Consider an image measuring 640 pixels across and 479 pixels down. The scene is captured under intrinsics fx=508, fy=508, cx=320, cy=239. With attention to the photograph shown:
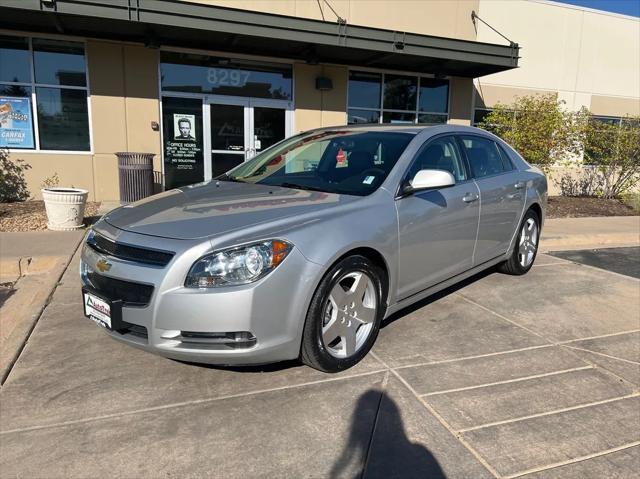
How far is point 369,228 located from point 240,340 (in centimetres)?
111

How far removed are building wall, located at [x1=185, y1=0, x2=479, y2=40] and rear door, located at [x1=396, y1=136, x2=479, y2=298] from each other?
859 centimetres

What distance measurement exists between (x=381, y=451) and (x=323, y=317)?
2.85 feet

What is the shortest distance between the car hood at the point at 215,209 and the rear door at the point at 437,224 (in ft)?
1.86

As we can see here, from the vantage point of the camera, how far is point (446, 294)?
5.12m

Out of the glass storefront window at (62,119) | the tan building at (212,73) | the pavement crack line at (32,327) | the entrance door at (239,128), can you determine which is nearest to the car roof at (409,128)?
the pavement crack line at (32,327)

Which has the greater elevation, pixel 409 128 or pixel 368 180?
pixel 409 128

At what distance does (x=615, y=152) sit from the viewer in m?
13.9

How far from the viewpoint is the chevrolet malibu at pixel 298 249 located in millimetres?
2781

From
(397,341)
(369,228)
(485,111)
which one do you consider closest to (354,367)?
(397,341)

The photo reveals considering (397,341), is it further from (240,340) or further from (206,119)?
(206,119)

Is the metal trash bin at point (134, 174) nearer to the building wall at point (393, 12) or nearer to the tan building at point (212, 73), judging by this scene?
the tan building at point (212, 73)

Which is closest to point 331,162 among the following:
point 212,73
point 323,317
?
point 323,317

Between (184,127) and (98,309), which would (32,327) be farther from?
(184,127)

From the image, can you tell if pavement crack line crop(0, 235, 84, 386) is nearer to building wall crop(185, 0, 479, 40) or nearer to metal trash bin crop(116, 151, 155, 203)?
metal trash bin crop(116, 151, 155, 203)
